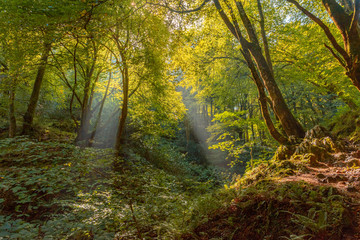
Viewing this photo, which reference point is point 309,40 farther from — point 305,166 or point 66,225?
point 66,225

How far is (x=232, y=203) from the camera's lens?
2307 mm

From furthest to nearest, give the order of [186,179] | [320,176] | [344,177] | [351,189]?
[186,179], [320,176], [344,177], [351,189]

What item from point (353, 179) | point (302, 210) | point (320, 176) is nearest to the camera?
point (302, 210)

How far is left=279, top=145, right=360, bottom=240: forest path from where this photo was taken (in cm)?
156

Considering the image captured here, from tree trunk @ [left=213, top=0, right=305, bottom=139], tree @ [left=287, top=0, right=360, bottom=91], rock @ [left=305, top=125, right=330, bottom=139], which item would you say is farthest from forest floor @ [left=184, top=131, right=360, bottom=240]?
tree @ [left=287, top=0, right=360, bottom=91]

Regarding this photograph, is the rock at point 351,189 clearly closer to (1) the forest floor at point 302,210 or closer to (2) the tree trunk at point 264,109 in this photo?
(1) the forest floor at point 302,210

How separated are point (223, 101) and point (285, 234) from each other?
944 cm

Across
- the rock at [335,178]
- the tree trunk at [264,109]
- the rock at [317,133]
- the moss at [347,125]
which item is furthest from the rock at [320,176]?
the moss at [347,125]

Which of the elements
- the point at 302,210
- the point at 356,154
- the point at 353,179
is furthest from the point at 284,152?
the point at 302,210

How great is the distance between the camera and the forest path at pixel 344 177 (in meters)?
1.56

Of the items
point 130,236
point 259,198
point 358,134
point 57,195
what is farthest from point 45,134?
point 358,134

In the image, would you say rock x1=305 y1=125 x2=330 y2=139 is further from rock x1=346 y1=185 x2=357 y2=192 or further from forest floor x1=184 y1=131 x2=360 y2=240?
rock x1=346 y1=185 x2=357 y2=192

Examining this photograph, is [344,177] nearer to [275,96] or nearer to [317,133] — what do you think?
[317,133]

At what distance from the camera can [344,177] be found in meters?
2.32
